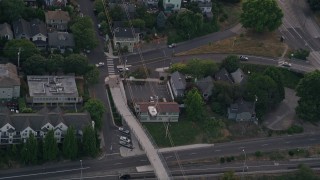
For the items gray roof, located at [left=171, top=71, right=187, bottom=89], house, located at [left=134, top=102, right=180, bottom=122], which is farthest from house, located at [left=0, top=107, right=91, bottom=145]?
gray roof, located at [left=171, top=71, right=187, bottom=89]

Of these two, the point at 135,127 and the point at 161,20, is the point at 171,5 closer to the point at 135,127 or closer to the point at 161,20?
the point at 161,20

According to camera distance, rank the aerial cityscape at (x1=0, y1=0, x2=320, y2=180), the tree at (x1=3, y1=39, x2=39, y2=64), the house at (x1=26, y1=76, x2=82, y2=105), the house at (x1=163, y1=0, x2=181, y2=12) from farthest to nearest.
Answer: the house at (x1=163, y1=0, x2=181, y2=12), the tree at (x1=3, y1=39, x2=39, y2=64), the house at (x1=26, y1=76, x2=82, y2=105), the aerial cityscape at (x1=0, y1=0, x2=320, y2=180)

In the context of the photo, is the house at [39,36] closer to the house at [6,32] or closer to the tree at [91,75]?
the house at [6,32]

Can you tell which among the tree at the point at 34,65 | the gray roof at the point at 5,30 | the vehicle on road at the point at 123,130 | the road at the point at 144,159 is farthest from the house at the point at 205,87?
the gray roof at the point at 5,30

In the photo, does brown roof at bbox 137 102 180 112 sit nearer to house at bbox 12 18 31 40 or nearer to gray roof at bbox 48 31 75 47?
gray roof at bbox 48 31 75 47

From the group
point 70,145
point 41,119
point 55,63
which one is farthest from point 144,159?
point 55,63

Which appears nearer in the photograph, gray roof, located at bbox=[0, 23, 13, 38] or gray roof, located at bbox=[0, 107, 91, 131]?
gray roof, located at bbox=[0, 107, 91, 131]

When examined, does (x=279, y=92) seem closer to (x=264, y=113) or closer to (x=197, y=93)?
(x=264, y=113)
